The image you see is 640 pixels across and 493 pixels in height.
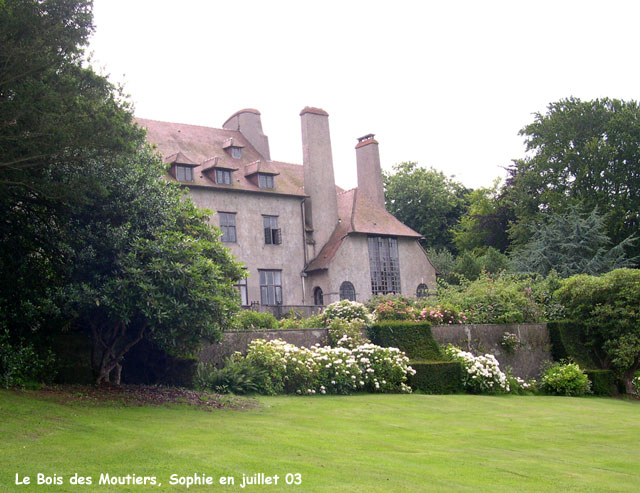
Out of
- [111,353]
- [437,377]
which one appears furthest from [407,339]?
[111,353]

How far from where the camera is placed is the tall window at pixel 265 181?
40.5 m

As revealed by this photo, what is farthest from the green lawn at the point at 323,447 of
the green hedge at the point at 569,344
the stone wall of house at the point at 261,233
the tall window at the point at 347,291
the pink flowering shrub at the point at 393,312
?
the tall window at the point at 347,291

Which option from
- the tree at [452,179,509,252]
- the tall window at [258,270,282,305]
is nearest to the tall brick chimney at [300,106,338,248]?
the tall window at [258,270,282,305]

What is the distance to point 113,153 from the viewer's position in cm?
1383

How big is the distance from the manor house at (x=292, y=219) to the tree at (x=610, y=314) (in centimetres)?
1369

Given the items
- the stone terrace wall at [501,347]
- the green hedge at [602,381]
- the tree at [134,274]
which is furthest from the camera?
the green hedge at [602,381]

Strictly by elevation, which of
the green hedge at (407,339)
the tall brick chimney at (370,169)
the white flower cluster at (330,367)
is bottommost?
the white flower cluster at (330,367)

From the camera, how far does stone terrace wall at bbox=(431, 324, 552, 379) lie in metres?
24.7

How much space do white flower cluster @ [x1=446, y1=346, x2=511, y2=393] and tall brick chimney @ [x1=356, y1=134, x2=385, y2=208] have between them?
23.9 meters

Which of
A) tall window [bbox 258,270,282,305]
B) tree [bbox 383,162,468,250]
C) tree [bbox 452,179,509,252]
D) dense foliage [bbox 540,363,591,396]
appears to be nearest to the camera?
dense foliage [bbox 540,363,591,396]

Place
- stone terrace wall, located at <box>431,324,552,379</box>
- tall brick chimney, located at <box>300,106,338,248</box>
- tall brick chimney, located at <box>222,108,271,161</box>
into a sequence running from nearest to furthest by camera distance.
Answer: stone terrace wall, located at <box>431,324,552,379</box> < tall brick chimney, located at <box>300,106,338,248</box> < tall brick chimney, located at <box>222,108,271,161</box>

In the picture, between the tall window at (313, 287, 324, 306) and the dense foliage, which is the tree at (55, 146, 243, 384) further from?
the tall window at (313, 287, 324, 306)

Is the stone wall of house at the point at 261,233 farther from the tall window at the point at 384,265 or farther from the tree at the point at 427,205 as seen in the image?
the tree at the point at 427,205

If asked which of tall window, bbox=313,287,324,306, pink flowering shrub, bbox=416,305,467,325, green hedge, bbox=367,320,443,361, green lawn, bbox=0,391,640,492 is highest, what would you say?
tall window, bbox=313,287,324,306
